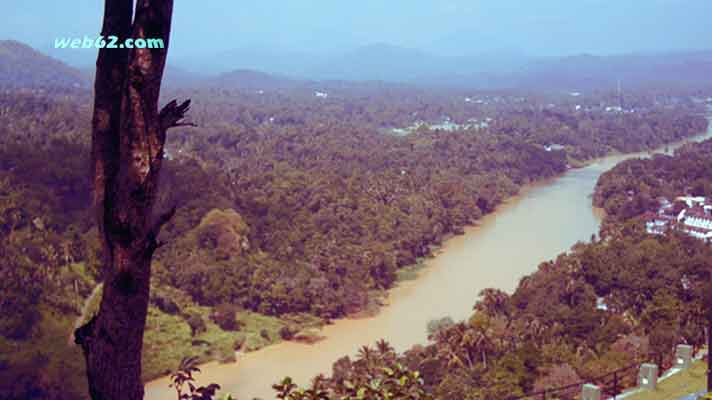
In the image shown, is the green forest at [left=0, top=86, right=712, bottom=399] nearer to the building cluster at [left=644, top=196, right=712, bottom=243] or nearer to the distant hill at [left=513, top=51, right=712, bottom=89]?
the building cluster at [left=644, top=196, right=712, bottom=243]

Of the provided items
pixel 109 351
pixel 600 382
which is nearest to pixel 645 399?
pixel 600 382

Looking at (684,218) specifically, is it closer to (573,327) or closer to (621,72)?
(573,327)

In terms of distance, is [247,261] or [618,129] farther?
[618,129]

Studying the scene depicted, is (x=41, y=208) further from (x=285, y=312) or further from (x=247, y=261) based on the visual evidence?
(x=285, y=312)

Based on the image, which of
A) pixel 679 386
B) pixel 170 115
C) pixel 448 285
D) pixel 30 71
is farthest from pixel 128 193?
pixel 30 71

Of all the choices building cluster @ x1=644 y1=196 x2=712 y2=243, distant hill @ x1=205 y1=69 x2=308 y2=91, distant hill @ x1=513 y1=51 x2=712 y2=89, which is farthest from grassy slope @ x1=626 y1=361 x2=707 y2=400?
distant hill @ x1=513 y1=51 x2=712 y2=89
